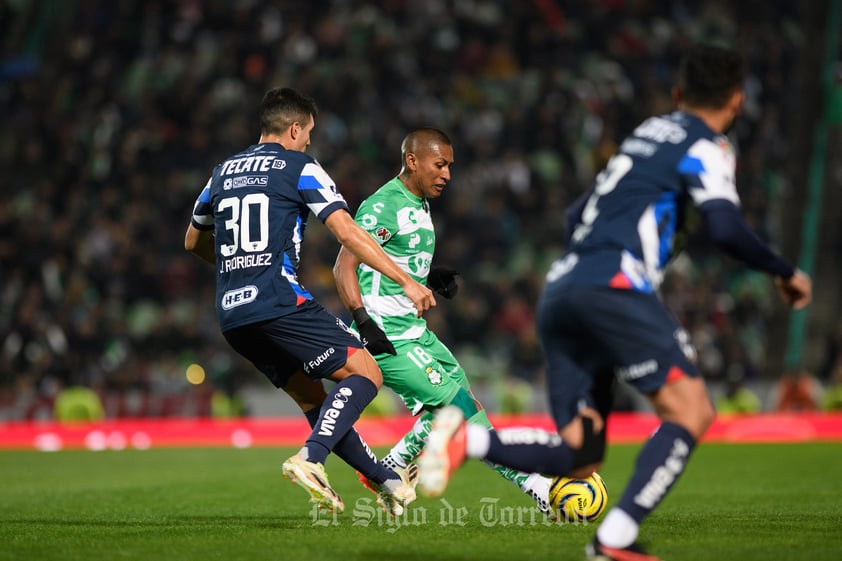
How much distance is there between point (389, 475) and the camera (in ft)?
23.4

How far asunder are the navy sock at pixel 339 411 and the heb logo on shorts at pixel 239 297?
2.25 ft

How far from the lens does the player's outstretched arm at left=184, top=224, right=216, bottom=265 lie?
732 cm

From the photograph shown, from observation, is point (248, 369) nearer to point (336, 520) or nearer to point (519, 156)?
point (519, 156)

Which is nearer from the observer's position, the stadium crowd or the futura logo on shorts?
the futura logo on shorts

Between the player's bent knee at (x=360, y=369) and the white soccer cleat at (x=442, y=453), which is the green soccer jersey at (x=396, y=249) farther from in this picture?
the white soccer cleat at (x=442, y=453)

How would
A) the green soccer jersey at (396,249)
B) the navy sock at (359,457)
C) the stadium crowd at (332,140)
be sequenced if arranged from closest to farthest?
the navy sock at (359,457), the green soccer jersey at (396,249), the stadium crowd at (332,140)

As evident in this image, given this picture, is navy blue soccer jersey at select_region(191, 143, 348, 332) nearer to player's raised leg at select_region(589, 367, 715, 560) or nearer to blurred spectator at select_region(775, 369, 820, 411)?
player's raised leg at select_region(589, 367, 715, 560)

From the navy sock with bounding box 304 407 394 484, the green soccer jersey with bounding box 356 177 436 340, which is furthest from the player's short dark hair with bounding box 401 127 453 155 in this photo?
the navy sock with bounding box 304 407 394 484

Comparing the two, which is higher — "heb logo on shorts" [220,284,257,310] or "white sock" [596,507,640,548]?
"heb logo on shorts" [220,284,257,310]

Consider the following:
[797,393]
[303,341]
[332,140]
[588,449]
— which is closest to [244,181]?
[303,341]

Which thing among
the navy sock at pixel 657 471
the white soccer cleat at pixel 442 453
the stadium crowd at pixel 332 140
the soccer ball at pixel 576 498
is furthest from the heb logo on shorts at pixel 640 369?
the stadium crowd at pixel 332 140

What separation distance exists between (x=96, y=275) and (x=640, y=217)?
1592 cm

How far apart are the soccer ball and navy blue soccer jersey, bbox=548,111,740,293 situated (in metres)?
2.15

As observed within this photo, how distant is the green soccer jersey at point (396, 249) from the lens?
7.56 m
